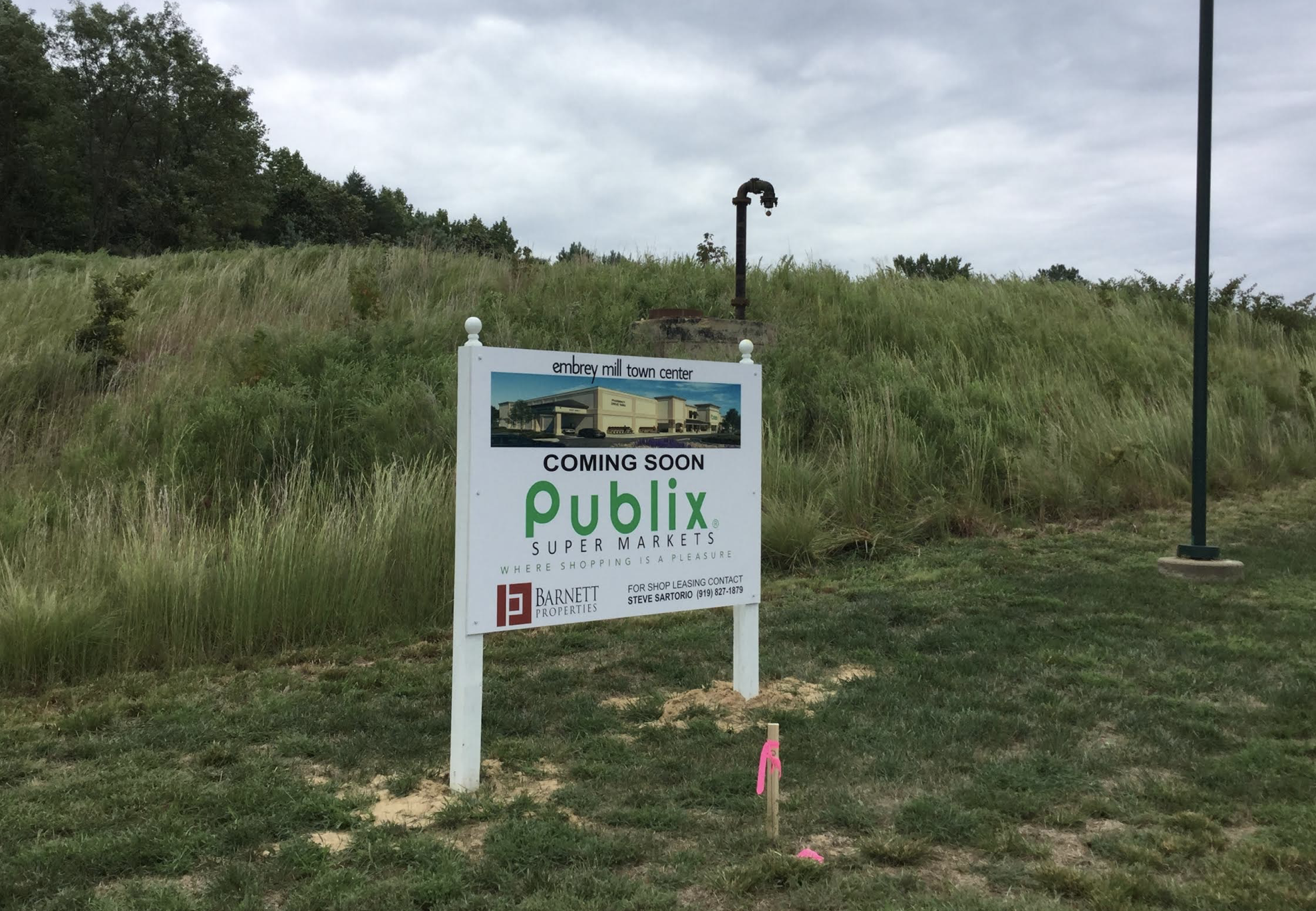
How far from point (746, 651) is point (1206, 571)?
470cm

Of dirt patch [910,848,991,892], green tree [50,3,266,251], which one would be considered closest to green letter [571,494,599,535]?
dirt patch [910,848,991,892]

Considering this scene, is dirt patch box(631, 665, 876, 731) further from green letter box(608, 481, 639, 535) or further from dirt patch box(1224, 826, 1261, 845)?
dirt patch box(1224, 826, 1261, 845)

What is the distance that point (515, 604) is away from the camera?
3.92 meters

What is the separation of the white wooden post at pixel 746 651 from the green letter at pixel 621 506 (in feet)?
2.74

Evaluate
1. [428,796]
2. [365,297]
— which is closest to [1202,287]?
[428,796]

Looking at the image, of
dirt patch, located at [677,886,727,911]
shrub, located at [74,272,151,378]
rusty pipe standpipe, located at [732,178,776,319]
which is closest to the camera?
dirt patch, located at [677,886,727,911]

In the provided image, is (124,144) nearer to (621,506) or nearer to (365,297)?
(365,297)

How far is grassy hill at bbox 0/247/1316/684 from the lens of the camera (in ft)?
19.0

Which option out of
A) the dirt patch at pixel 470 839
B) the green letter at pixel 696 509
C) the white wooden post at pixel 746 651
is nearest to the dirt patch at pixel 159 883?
the dirt patch at pixel 470 839

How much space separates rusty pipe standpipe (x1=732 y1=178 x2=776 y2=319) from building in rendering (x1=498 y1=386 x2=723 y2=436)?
23.2 ft

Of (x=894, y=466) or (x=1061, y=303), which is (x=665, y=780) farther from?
A: (x=1061, y=303)

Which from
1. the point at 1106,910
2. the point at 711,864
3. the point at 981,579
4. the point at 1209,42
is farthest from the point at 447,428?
the point at 1209,42

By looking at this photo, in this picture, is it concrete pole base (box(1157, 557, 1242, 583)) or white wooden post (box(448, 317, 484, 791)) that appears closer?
white wooden post (box(448, 317, 484, 791))

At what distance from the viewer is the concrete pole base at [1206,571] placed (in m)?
7.42
